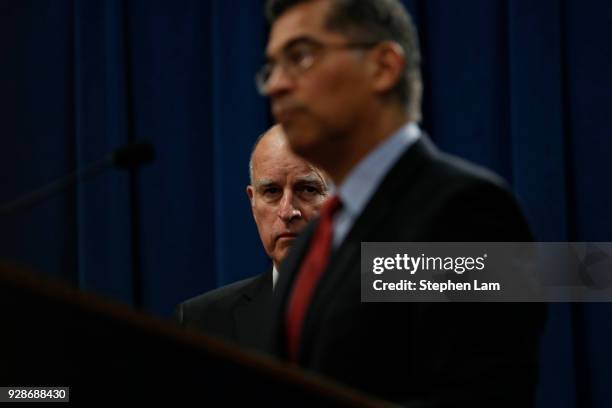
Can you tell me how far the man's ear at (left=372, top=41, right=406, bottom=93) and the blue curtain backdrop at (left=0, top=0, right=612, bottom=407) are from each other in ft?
5.27

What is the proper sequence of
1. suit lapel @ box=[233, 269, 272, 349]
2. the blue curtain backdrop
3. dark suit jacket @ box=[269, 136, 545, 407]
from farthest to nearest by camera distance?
the blue curtain backdrop < suit lapel @ box=[233, 269, 272, 349] < dark suit jacket @ box=[269, 136, 545, 407]

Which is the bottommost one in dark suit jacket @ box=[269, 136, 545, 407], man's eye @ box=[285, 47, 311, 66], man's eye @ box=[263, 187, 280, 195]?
dark suit jacket @ box=[269, 136, 545, 407]

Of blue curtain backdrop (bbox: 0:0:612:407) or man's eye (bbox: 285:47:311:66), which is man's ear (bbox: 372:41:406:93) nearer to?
man's eye (bbox: 285:47:311:66)

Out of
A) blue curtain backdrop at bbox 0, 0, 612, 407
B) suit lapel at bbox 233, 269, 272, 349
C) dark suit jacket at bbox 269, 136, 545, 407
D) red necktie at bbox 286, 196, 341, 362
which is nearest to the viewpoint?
dark suit jacket at bbox 269, 136, 545, 407

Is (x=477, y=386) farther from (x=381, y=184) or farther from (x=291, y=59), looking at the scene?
(x=291, y=59)

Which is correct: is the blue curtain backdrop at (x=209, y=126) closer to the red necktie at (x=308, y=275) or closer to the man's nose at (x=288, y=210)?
the man's nose at (x=288, y=210)

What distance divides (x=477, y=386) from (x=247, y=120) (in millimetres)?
2106

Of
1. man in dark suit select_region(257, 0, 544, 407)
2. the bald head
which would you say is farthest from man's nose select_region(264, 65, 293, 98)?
the bald head

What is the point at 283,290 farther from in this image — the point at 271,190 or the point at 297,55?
the point at 271,190

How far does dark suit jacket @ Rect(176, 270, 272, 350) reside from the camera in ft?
8.07

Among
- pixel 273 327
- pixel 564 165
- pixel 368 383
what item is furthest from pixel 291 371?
pixel 564 165

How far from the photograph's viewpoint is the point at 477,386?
101 centimetres

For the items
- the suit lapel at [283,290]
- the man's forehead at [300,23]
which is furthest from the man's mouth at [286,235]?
the man's forehead at [300,23]

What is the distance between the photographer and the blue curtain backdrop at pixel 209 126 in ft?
9.21
